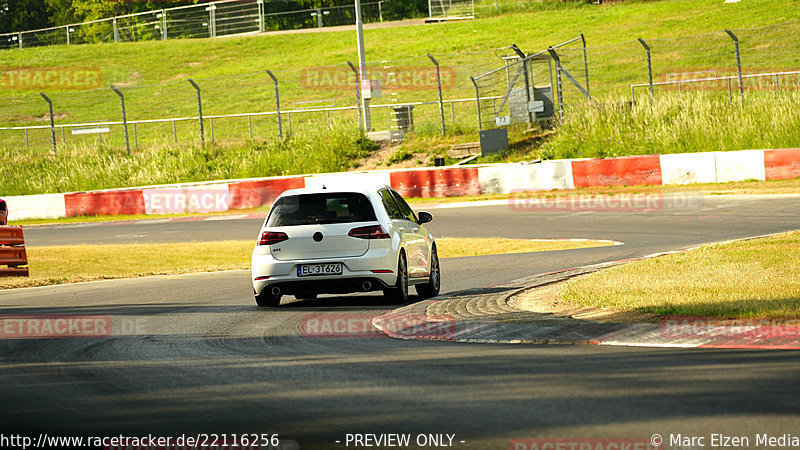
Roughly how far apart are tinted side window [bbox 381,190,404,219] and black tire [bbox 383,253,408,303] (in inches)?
25.0

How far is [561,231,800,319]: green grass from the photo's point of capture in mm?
9891

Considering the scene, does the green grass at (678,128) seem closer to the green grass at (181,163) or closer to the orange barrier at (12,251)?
the green grass at (181,163)

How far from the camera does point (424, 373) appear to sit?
309 inches

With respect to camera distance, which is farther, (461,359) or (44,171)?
(44,171)

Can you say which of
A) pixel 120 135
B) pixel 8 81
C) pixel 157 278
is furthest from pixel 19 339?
pixel 8 81

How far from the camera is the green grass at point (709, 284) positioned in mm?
9891

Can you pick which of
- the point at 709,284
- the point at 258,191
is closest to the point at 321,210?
the point at 709,284

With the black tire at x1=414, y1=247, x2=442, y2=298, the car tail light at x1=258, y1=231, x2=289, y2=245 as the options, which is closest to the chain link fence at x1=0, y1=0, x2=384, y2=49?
the black tire at x1=414, y1=247, x2=442, y2=298

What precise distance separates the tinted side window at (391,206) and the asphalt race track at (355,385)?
116 cm

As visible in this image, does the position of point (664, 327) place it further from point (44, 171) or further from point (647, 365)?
point (44, 171)

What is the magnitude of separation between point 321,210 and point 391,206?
1121 millimetres

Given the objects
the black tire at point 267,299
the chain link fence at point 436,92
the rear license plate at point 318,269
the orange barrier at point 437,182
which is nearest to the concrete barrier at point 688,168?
the chain link fence at point 436,92

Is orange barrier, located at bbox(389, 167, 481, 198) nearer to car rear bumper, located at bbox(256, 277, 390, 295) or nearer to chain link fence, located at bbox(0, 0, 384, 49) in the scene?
car rear bumper, located at bbox(256, 277, 390, 295)

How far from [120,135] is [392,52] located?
1566 cm
